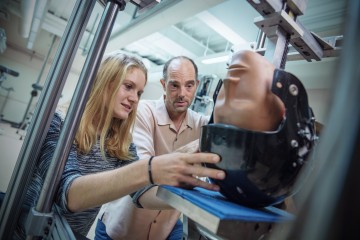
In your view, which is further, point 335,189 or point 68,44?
point 68,44

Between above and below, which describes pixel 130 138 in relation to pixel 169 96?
below

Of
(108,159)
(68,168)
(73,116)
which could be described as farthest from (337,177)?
(108,159)

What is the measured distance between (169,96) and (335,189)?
1.49 m

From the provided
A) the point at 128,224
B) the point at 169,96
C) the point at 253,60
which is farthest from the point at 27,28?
the point at 253,60

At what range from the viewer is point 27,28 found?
5.26 m

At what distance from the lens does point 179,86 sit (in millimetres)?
1610

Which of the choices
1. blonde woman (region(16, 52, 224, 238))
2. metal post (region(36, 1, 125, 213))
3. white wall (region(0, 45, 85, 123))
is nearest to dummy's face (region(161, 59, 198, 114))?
blonde woman (region(16, 52, 224, 238))

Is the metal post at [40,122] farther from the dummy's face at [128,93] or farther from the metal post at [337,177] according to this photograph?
the metal post at [337,177]

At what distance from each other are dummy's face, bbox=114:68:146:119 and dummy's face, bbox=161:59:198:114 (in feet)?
1.25

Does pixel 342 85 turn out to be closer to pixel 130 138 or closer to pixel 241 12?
pixel 130 138

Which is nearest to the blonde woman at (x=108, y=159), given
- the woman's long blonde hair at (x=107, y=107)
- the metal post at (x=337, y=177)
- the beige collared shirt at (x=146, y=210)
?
the woman's long blonde hair at (x=107, y=107)

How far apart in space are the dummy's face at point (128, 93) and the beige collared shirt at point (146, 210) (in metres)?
0.20

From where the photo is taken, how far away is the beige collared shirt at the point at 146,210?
137cm

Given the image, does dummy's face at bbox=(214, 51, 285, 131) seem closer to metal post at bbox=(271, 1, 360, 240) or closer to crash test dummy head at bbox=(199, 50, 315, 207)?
crash test dummy head at bbox=(199, 50, 315, 207)
